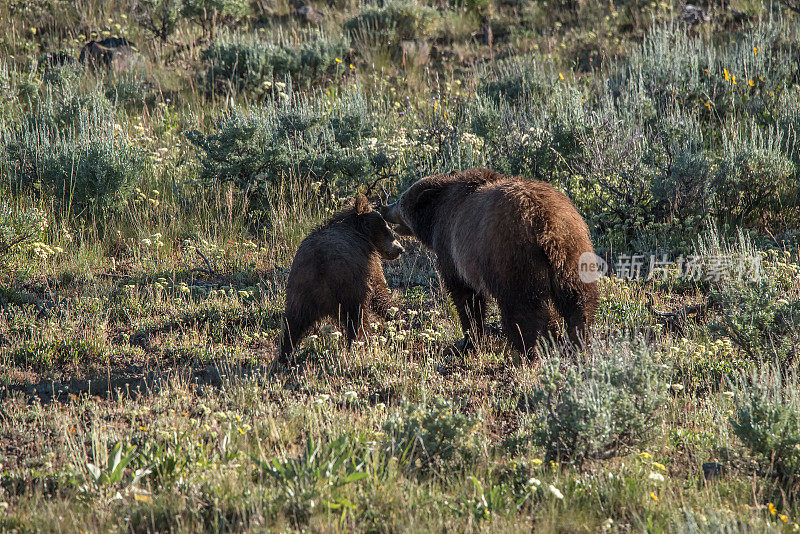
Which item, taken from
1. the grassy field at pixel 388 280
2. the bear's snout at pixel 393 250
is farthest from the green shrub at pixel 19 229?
the bear's snout at pixel 393 250

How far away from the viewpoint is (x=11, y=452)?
452 centimetres

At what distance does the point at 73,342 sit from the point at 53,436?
5.76ft

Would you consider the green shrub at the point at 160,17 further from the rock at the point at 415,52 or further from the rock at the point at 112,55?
the rock at the point at 415,52

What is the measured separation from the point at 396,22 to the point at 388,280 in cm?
986

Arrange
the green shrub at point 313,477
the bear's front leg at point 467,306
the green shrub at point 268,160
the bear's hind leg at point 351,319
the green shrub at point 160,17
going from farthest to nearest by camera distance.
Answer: the green shrub at point 160,17, the green shrub at point 268,160, the bear's front leg at point 467,306, the bear's hind leg at point 351,319, the green shrub at point 313,477

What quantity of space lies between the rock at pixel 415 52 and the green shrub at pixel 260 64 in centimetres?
171

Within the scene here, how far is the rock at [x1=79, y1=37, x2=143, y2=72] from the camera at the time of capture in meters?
14.5

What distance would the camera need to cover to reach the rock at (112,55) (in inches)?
569

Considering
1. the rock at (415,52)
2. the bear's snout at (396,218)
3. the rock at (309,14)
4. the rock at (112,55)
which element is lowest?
the bear's snout at (396,218)

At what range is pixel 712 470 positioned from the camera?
13.7 ft

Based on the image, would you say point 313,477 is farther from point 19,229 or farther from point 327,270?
point 19,229

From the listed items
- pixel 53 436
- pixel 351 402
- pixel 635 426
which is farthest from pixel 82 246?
pixel 635 426

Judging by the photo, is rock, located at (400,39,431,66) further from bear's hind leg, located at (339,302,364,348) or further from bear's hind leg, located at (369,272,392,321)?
bear's hind leg, located at (339,302,364,348)

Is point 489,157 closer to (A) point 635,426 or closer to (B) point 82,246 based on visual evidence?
(B) point 82,246
